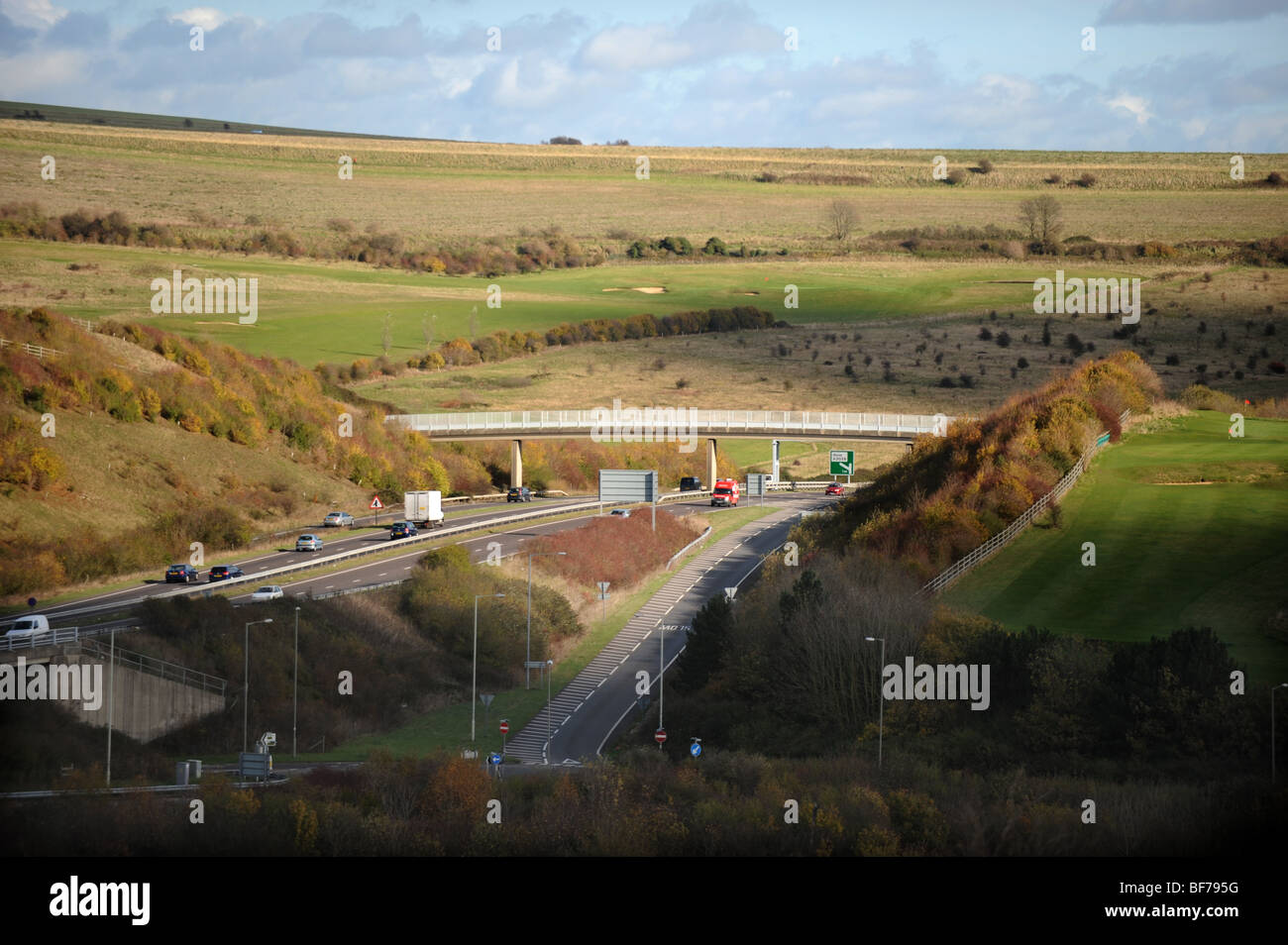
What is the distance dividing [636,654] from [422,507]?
2253cm

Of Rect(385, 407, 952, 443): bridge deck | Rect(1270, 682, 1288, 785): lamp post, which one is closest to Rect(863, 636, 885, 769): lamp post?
Rect(1270, 682, 1288, 785): lamp post

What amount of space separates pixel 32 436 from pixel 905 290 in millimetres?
133898

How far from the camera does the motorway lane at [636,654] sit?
185ft

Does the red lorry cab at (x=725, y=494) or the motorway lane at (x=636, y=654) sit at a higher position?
the red lorry cab at (x=725, y=494)

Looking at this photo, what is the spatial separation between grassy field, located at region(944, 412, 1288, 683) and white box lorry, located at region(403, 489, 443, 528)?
3795 cm

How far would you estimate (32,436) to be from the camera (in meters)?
78.2

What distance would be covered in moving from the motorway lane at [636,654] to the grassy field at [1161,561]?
15.6 m

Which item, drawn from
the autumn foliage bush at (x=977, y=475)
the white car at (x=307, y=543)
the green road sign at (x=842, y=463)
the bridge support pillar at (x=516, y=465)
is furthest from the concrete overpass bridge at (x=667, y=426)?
the white car at (x=307, y=543)

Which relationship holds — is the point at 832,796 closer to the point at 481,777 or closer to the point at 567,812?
the point at 567,812

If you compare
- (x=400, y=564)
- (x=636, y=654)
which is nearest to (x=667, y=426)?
(x=400, y=564)

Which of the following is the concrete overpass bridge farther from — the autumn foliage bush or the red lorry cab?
the autumn foliage bush

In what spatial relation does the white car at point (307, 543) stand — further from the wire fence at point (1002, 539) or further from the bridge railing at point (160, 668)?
the wire fence at point (1002, 539)

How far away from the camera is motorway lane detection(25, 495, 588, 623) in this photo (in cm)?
6130

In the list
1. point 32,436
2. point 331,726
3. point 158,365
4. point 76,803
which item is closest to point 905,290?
point 158,365
